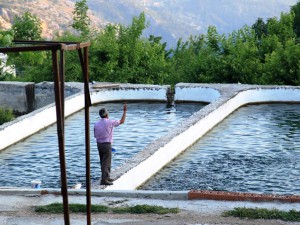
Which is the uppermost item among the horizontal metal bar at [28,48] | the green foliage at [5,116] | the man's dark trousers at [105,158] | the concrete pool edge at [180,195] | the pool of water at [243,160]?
the horizontal metal bar at [28,48]

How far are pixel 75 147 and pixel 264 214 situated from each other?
1135 cm

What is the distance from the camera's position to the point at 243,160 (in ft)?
72.9

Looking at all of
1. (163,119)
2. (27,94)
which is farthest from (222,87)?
(27,94)

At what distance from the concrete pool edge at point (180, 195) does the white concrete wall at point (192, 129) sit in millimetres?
1891

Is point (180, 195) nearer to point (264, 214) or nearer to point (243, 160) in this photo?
point (264, 214)

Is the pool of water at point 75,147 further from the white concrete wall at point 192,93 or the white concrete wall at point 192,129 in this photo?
the white concrete wall at point 192,129

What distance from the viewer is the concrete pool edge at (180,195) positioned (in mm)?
14438

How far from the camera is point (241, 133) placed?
26.2 metres

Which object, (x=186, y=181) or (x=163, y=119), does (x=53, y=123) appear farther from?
(x=186, y=181)

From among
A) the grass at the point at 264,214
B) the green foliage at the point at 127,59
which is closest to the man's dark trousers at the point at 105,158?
the grass at the point at 264,214

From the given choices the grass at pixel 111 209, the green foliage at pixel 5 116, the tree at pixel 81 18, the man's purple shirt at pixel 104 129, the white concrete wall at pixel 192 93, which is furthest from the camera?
the tree at pixel 81 18

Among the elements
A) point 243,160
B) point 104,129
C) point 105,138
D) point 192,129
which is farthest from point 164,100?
point 104,129

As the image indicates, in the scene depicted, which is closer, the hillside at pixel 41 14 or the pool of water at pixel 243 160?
the pool of water at pixel 243 160

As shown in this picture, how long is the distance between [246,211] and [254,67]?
25.8 m
